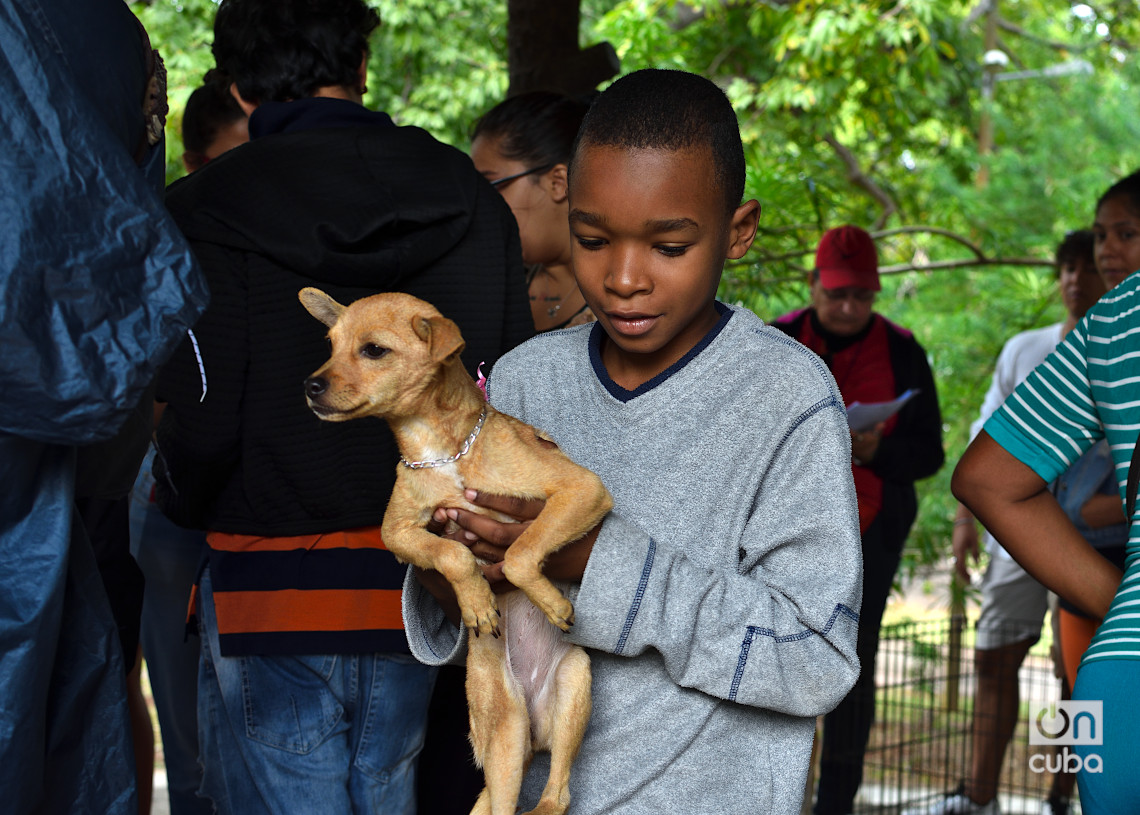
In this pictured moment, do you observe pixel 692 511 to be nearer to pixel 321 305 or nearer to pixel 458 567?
pixel 458 567

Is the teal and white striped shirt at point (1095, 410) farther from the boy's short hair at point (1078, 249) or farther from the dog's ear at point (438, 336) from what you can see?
the boy's short hair at point (1078, 249)

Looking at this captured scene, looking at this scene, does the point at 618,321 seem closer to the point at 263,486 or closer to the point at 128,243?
the point at 128,243

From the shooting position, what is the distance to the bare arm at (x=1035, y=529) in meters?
2.10

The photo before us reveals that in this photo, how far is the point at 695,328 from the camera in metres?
1.93

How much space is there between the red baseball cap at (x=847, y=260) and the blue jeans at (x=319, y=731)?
3247mm

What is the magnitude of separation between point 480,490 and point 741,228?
2.29 ft

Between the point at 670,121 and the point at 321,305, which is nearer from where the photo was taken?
the point at 670,121

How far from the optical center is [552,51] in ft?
16.4

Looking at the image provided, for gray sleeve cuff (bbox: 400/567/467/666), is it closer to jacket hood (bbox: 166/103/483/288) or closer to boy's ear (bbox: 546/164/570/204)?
jacket hood (bbox: 166/103/483/288)

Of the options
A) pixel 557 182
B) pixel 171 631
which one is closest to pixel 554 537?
pixel 557 182

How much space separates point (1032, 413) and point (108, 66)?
1.84 m

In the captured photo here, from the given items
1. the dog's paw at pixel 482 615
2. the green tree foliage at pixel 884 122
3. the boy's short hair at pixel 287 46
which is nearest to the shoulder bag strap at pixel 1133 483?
the dog's paw at pixel 482 615

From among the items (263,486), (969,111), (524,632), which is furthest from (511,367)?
(969,111)

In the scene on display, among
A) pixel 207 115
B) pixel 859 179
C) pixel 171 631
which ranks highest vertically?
pixel 859 179
